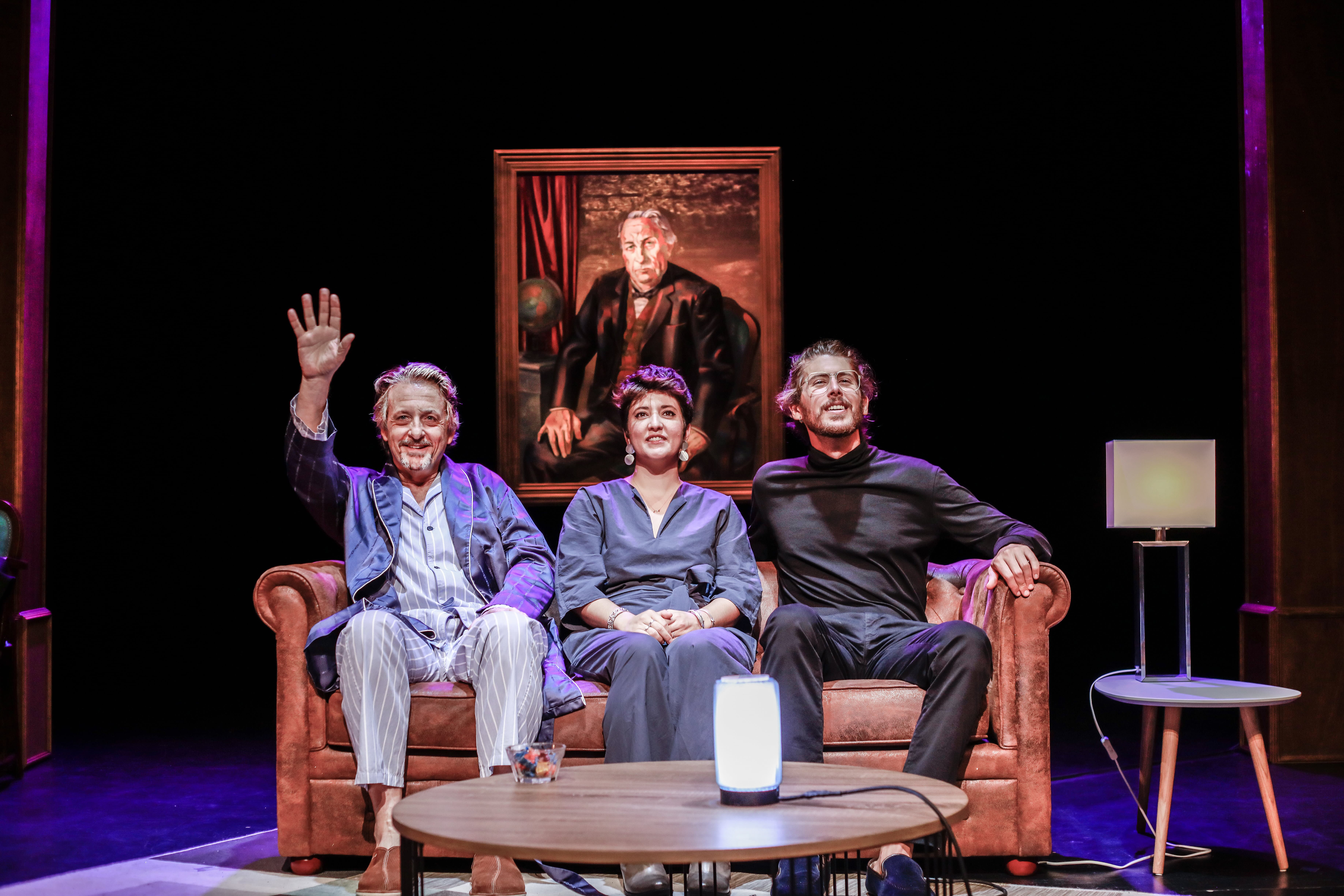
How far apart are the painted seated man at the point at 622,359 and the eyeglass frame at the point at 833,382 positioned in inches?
49.7

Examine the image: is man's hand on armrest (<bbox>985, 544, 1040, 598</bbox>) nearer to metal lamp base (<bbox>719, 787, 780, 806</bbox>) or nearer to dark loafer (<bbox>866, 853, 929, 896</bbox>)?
dark loafer (<bbox>866, 853, 929, 896</bbox>)

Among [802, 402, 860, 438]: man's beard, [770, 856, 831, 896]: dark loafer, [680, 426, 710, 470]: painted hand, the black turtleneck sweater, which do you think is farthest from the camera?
[680, 426, 710, 470]: painted hand

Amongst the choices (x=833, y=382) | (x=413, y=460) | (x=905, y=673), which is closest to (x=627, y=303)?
(x=833, y=382)

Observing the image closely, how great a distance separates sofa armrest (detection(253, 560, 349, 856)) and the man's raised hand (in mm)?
524

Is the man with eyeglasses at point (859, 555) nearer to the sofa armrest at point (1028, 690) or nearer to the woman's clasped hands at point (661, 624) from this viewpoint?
the sofa armrest at point (1028, 690)

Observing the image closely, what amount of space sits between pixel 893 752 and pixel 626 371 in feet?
7.12

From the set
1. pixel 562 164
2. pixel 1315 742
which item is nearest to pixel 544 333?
pixel 562 164

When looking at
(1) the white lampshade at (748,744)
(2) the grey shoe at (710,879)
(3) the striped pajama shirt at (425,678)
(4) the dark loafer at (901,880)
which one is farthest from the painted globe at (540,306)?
(1) the white lampshade at (748,744)

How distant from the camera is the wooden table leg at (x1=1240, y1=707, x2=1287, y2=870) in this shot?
246 centimetres

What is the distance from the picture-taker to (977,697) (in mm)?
2453

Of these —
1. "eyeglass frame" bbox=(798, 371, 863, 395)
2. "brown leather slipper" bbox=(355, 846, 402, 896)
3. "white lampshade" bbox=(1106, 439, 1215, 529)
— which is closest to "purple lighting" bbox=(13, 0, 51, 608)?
"brown leather slipper" bbox=(355, 846, 402, 896)

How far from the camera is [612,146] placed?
4438mm

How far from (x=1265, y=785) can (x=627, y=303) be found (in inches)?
110

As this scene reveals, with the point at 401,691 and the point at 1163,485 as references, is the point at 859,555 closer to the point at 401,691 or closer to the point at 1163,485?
the point at 1163,485
